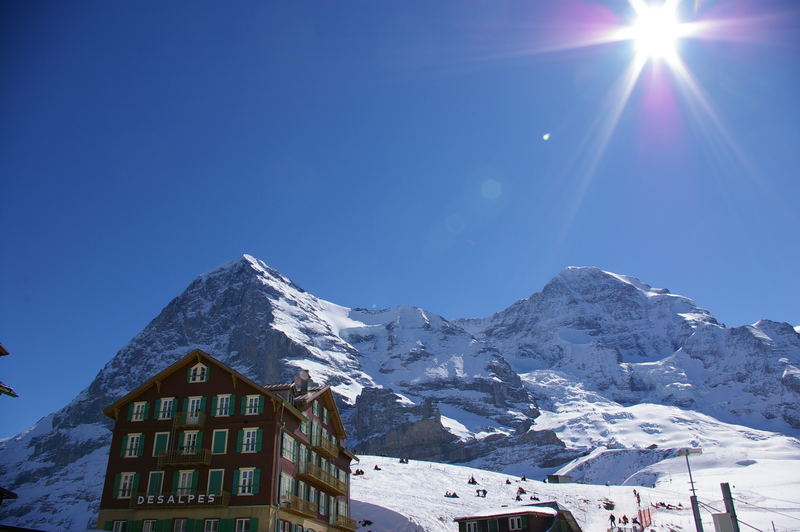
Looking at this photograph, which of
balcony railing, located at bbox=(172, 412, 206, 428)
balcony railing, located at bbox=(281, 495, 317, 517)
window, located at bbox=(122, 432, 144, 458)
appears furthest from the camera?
window, located at bbox=(122, 432, 144, 458)

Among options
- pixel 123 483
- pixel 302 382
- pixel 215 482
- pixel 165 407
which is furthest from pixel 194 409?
pixel 302 382

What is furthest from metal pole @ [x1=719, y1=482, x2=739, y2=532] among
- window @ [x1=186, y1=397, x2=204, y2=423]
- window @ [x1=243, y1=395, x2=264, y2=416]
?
A: window @ [x1=186, y1=397, x2=204, y2=423]

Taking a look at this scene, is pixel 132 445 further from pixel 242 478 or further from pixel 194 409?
pixel 242 478

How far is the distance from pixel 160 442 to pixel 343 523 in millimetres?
16811

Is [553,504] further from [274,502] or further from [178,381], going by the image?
[178,381]

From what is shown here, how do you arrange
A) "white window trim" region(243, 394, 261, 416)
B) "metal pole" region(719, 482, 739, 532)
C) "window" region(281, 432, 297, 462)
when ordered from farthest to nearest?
"white window trim" region(243, 394, 261, 416) → "window" region(281, 432, 297, 462) → "metal pole" region(719, 482, 739, 532)

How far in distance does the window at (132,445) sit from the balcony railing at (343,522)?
16.2 metres

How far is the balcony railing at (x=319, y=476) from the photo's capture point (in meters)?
51.0

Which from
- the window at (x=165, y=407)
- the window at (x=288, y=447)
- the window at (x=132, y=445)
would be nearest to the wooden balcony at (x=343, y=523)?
the window at (x=288, y=447)

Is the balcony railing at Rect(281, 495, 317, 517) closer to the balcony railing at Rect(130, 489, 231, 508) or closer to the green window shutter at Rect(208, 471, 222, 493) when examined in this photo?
the balcony railing at Rect(130, 489, 231, 508)

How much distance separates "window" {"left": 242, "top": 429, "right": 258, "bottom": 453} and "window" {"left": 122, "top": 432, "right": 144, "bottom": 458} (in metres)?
8.13

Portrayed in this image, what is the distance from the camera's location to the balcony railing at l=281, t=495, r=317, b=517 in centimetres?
4697

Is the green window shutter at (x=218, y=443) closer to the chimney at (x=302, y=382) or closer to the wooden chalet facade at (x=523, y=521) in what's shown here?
the chimney at (x=302, y=382)

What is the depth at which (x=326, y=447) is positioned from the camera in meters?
55.8
